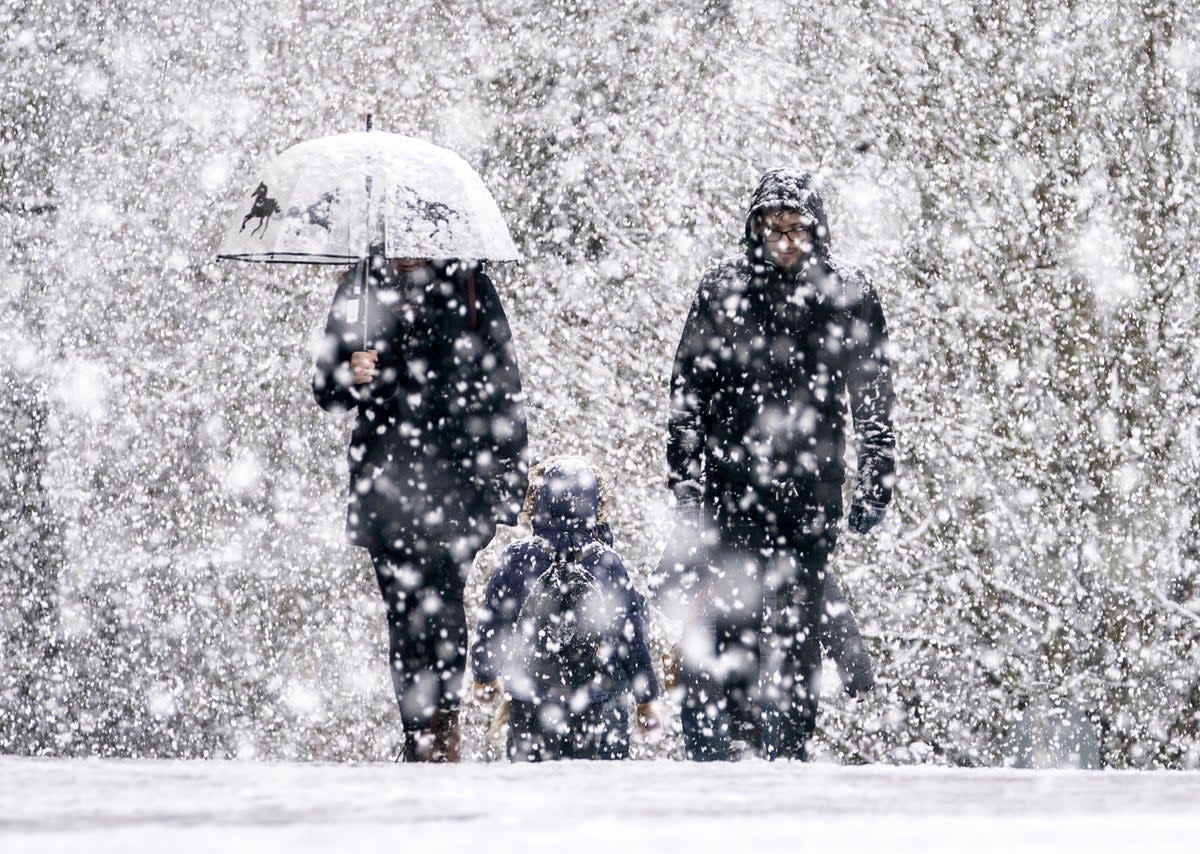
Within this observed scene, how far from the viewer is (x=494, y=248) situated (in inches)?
152

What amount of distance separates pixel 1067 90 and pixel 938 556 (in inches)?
70.3

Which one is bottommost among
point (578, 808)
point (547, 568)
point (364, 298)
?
point (547, 568)

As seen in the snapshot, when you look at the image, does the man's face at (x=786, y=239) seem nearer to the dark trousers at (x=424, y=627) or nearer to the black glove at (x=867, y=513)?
the black glove at (x=867, y=513)

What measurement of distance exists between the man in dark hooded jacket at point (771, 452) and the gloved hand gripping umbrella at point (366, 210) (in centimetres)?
70

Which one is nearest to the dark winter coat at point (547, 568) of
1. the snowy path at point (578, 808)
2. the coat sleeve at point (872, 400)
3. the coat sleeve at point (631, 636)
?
the coat sleeve at point (631, 636)

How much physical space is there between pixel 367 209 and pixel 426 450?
70 centimetres

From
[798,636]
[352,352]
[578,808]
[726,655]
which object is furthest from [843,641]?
[578,808]

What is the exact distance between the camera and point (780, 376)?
12.9ft

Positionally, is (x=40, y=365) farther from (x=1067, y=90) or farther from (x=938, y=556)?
(x=1067, y=90)

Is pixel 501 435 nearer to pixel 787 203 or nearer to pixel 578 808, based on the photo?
pixel 787 203

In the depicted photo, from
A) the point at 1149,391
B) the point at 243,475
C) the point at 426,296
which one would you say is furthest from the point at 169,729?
the point at 1149,391

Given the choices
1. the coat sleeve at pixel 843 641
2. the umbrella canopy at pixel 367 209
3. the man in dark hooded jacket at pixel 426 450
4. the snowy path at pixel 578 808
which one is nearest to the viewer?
the snowy path at pixel 578 808

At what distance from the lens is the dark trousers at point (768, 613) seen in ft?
12.8

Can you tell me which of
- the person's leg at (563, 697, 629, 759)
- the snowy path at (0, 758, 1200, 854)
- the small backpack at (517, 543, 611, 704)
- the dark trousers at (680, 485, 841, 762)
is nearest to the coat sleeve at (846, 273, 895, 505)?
the dark trousers at (680, 485, 841, 762)
